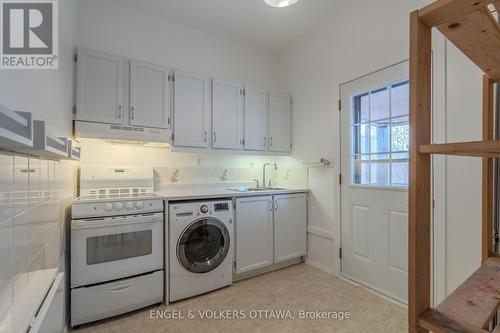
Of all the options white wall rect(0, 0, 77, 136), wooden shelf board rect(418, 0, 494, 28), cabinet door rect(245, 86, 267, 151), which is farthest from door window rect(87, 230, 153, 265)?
wooden shelf board rect(418, 0, 494, 28)

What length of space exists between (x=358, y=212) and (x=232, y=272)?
1.42 metres

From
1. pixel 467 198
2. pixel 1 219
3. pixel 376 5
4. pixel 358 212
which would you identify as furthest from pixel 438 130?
pixel 1 219

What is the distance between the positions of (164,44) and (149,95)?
33.2 inches

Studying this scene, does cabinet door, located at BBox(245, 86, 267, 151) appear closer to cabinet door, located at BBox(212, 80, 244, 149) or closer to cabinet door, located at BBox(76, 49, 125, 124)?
cabinet door, located at BBox(212, 80, 244, 149)

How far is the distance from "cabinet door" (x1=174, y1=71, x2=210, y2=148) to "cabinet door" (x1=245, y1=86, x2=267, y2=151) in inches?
20.8

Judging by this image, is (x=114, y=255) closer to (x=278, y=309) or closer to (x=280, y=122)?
(x=278, y=309)

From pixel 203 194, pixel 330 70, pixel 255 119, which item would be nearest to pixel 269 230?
pixel 203 194

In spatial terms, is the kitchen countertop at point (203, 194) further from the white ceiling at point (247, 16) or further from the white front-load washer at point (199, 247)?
the white ceiling at point (247, 16)

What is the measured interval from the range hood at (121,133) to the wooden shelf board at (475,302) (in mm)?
2328

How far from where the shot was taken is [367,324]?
71.0 inches

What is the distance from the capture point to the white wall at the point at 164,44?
7.98 ft

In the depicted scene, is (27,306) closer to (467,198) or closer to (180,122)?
(180,122)

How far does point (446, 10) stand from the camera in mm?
556

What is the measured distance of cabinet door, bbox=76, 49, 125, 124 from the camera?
6.79 feet
